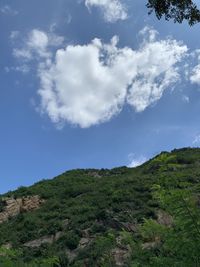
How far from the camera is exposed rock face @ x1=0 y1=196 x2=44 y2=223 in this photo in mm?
47888

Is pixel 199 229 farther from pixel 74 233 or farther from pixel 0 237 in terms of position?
pixel 0 237

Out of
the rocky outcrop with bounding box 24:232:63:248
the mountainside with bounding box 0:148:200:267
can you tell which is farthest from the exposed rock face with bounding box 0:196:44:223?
the rocky outcrop with bounding box 24:232:63:248

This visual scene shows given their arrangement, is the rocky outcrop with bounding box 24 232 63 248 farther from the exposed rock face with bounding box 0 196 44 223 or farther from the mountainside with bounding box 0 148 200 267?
the exposed rock face with bounding box 0 196 44 223

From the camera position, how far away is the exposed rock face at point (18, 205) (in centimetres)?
4789

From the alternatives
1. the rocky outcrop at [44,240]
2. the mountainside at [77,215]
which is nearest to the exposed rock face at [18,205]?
the mountainside at [77,215]

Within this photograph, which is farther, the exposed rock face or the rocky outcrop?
the exposed rock face

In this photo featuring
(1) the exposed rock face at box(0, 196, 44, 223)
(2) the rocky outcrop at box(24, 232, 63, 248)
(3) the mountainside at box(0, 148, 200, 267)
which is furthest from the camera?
(1) the exposed rock face at box(0, 196, 44, 223)

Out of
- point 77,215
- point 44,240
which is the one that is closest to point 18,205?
point 77,215

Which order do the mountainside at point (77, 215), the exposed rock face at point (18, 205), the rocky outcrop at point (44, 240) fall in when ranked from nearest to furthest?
the mountainside at point (77, 215)
the rocky outcrop at point (44, 240)
the exposed rock face at point (18, 205)

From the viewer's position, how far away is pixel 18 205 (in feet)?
163

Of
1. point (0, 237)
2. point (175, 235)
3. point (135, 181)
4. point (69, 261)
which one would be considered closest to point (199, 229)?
point (175, 235)

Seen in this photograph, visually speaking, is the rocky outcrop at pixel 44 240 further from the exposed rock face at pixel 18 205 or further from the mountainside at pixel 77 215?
the exposed rock face at pixel 18 205

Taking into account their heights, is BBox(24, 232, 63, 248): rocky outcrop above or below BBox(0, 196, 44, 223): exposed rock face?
→ below

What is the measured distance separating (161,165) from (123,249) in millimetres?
20347
